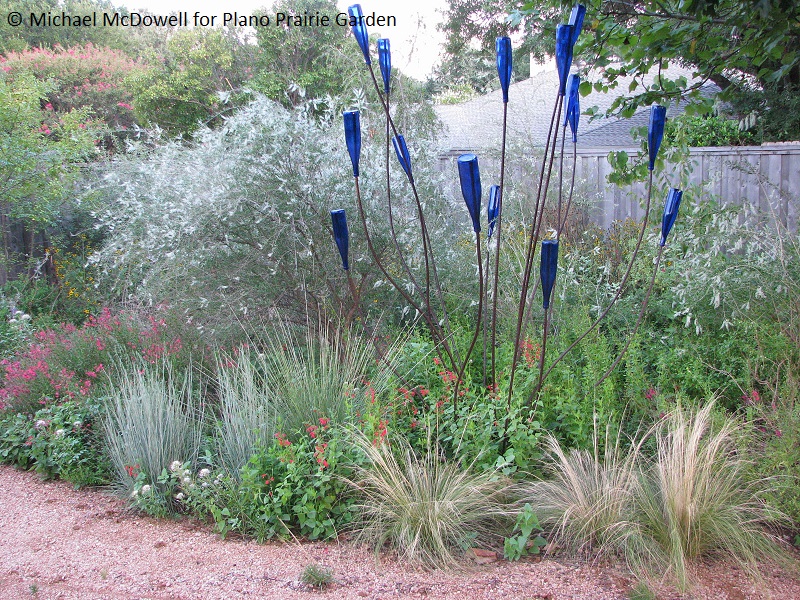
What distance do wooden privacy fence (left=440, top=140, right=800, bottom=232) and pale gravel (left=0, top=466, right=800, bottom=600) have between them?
12.5ft

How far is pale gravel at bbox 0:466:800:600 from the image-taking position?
2662mm

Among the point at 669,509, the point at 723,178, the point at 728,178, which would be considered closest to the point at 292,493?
the point at 669,509

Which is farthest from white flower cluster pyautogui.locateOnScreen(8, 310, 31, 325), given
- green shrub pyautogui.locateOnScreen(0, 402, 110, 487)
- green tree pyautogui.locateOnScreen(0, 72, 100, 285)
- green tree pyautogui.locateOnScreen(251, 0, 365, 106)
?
green tree pyautogui.locateOnScreen(251, 0, 365, 106)

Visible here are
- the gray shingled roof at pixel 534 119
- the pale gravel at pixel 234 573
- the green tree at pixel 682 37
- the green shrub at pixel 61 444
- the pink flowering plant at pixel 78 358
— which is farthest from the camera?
the gray shingled roof at pixel 534 119

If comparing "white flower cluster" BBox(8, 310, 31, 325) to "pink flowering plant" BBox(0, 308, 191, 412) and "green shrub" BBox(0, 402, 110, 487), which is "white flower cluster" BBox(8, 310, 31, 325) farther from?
"green shrub" BBox(0, 402, 110, 487)

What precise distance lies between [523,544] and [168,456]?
2.06m

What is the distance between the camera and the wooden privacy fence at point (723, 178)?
22.0ft

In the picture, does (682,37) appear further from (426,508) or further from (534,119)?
(534,119)

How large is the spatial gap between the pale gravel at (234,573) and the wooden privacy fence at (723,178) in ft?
12.5

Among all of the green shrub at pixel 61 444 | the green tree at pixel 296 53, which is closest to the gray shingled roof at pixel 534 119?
the green tree at pixel 296 53

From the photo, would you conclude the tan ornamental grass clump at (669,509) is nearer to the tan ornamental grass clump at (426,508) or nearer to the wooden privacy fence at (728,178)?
the tan ornamental grass clump at (426,508)

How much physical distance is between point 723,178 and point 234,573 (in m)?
7.27

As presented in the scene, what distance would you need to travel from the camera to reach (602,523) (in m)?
2.91

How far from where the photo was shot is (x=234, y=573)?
9.42 feet
